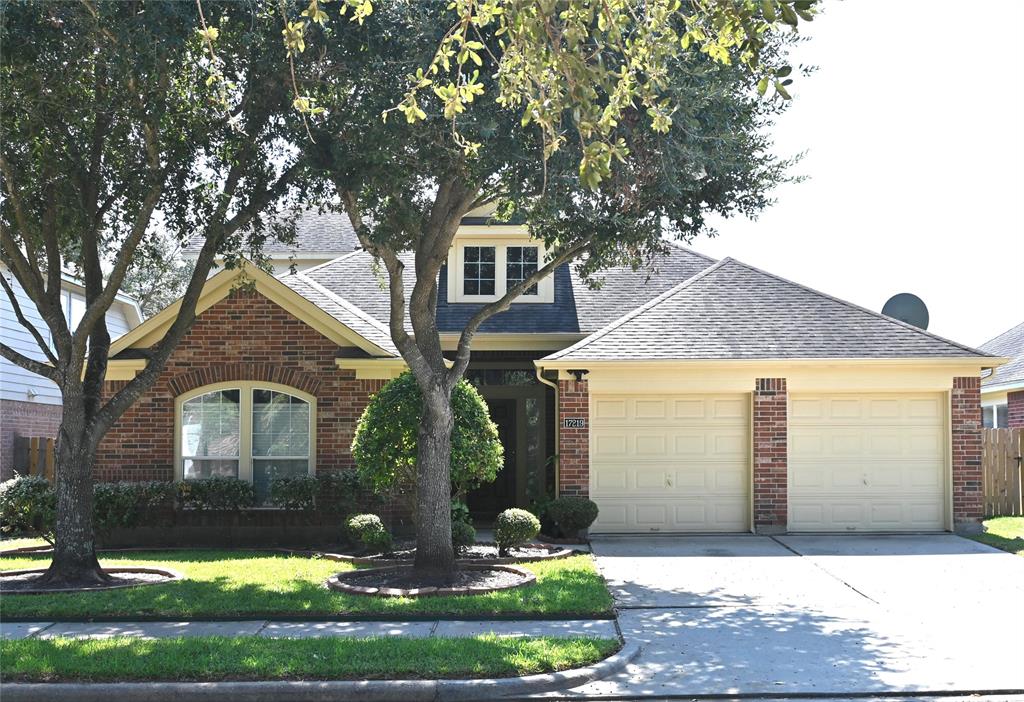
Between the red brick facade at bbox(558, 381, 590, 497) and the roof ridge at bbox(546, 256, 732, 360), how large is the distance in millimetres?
601

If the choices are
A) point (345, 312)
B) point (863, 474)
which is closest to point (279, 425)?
point (345, 312)

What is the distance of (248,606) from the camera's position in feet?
37.5

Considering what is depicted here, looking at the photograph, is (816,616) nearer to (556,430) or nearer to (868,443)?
(868,443)

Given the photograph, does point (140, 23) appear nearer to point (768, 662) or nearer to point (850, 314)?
point (768, 662)

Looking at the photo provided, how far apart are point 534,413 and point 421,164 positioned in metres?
8.18

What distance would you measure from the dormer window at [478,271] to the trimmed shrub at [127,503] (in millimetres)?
6774

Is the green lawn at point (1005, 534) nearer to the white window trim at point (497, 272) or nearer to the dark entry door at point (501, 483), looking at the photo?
the dark entry door at point (501, 483)

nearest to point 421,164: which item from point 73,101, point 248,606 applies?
point 73,101

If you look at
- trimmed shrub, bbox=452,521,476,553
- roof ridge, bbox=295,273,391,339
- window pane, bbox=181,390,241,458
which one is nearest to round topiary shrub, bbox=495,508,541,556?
trimmed shrub, bbox=452,521,476,553

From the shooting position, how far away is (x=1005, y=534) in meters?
18.1

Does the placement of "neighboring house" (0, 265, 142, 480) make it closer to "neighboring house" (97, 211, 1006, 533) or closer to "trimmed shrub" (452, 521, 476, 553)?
"neighboring house" (97, 211, 1006, 533)

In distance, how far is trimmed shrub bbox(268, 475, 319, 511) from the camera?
56.3 feet

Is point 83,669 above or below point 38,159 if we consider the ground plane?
below

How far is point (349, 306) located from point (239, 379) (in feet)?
10.5
